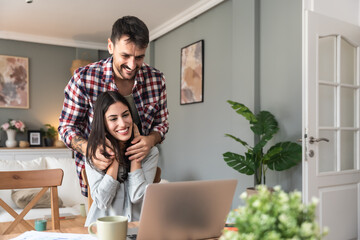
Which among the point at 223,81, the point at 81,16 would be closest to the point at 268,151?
the point at 223,81

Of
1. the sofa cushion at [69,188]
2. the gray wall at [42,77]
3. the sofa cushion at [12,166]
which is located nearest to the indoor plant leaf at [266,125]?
the sofa cushion at [69,188]

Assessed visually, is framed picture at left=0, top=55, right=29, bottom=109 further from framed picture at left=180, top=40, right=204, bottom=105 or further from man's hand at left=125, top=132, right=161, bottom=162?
man's hand at left=125, top=132, right=161, bottom=162

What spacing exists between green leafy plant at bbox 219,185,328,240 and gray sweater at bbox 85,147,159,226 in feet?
2.79

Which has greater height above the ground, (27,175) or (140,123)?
(140,123)

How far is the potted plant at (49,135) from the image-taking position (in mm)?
5625

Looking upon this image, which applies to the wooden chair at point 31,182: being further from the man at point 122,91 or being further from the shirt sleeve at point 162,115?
the shirt sleeve at point 162,115

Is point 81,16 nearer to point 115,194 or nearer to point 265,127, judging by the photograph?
point 265,127

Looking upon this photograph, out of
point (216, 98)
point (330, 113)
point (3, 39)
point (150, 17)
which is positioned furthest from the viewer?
point (3, 39)

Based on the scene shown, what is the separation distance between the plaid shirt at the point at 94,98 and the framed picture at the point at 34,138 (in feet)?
14.3

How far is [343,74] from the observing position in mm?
2908

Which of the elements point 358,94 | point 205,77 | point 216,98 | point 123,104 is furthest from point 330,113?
point 123,104

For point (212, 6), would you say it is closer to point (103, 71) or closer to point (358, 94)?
point (358, 94)

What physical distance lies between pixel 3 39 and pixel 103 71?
4884 millimetres

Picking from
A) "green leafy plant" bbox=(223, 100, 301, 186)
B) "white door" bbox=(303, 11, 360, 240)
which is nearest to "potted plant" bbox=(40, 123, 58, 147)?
"green leafy plant" bbox=(223, 100, 301, 186)
